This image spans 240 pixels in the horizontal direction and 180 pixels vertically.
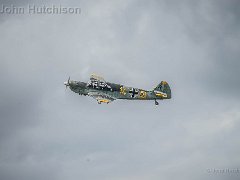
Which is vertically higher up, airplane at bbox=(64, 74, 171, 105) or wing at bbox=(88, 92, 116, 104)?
airplane at bbox=(64, 74, 171, 105)

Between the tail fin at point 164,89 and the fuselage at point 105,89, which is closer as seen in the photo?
the fuselage at point 105,89

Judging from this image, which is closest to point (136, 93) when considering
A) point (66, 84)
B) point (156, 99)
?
point (156, 99)

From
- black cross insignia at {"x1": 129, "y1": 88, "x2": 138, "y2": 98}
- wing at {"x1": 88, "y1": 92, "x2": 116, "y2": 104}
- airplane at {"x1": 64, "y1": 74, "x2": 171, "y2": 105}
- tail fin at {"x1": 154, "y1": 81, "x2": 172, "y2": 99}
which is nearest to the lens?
wing at {"x1": 88, "y1": 92, "x2": 116, "y2": 104}

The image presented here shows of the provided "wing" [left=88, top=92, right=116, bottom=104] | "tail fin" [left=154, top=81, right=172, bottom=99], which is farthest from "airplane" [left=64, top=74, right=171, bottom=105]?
"tail fin" [left=154, top=81, right=172, bottom=99]

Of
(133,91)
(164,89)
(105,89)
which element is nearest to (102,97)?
(105,89)

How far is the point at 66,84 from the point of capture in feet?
403

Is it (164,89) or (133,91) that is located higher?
(164,89)

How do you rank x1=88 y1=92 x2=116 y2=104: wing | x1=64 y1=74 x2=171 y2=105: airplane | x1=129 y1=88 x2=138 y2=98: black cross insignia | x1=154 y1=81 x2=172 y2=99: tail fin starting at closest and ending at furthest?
x1=88 y1=92 x2=116 y2=104: wing
x1=64 y1=74 x2=171 y2=105: airplane
x1=129 y1=88 x2=138 y2=98: black cross insignia
x1=154 y1=81 x2=172 y2=99: tail fin

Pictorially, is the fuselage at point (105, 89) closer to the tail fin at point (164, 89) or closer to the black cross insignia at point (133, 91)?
the black cross insignia at point (133, 91)

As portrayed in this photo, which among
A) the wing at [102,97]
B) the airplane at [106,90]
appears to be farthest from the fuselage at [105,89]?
the wing at [102,97]

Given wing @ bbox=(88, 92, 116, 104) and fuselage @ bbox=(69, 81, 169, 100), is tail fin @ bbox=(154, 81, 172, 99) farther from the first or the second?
wing @ bbox=(88, 92, 116, 104)

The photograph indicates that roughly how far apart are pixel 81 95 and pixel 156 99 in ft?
58.4

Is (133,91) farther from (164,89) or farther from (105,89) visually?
(164,89)

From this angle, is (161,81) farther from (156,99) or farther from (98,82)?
(98,82)
